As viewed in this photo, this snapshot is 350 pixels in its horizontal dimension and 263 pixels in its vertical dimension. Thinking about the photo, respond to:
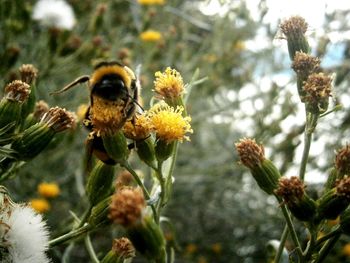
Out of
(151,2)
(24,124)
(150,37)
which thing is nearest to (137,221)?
(24,124)

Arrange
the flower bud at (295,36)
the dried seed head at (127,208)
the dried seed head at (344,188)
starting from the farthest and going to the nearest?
the flower bud at (295,36), the dried seed head at (344,188), the dried seed head at (127,208)

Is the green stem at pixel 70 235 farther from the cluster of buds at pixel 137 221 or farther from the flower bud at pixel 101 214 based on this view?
the cluster of buds at pixel 137 221

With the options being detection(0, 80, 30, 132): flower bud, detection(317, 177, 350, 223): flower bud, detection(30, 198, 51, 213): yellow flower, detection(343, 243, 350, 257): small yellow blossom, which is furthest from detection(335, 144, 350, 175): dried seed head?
detection(30, 198, 51, 213): yellow flower

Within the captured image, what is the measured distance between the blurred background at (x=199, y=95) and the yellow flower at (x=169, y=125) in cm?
113

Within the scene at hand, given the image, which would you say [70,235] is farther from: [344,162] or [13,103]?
[344,162]

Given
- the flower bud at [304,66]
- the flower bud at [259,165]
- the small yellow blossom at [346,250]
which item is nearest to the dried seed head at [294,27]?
the flower bud at [304,66]

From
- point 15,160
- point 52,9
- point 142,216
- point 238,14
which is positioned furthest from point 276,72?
point 142,216

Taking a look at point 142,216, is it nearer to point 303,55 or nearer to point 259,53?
point 303,55

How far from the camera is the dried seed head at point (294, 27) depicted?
1765mm

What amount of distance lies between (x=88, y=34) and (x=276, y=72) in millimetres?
1549

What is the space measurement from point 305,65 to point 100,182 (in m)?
0.69

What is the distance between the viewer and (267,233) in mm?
3727

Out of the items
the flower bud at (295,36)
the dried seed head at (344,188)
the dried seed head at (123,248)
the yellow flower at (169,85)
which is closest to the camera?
the dried seed head at (344,188)

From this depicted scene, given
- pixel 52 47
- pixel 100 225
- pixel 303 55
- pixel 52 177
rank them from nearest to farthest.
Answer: pixel 100 225
pixel 303 55
pixel 52 47
pixel 52 177
